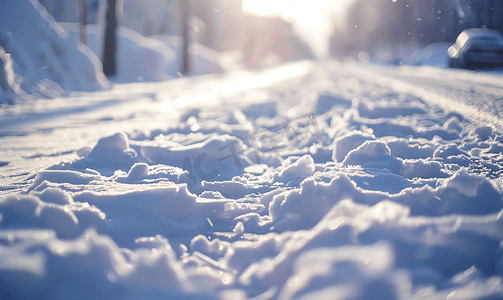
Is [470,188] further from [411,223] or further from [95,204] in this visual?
[95,204]

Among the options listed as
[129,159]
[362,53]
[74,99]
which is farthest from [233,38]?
[129,159]

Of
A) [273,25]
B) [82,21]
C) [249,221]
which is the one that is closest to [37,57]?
[249,221]

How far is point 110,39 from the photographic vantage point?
10.5m

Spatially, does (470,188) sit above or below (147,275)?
above

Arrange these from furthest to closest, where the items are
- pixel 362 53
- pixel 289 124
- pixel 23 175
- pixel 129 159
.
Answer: pixel 362 53 → pixel 289 124 → pixel 129 159 → pixel 23 175

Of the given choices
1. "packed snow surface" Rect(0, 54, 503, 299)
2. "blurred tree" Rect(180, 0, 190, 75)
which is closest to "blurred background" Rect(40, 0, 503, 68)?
"blurred tree" Rect(180, 0, 190, 75)

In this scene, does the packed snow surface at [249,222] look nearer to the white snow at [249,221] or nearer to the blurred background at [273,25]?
the white snow at [249,221]

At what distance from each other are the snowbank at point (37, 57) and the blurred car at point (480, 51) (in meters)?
12.3

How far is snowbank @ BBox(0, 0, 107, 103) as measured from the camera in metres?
5.69

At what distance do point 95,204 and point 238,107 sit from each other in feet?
13.7

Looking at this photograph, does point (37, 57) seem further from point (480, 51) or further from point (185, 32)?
point (480, 51)

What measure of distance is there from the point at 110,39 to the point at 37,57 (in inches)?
170

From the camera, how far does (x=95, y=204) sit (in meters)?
1.60

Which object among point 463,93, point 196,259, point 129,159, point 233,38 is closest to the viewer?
point 196,259
